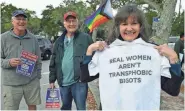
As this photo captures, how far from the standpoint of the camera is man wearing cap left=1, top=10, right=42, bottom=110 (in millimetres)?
4492

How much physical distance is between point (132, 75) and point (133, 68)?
0.06 m

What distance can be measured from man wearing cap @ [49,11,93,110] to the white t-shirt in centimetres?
176

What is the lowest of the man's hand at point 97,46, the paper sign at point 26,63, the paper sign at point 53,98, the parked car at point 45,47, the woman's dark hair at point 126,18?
the parked car at point 45,47

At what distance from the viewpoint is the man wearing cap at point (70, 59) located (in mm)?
4547

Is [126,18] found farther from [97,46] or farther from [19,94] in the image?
[19,94]

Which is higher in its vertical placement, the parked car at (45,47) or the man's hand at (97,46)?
the man's hand at (97,46)

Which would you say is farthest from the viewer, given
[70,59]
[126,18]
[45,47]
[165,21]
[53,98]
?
[45,47]

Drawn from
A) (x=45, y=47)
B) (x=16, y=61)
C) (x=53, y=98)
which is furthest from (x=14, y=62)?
(x=45, y=47)

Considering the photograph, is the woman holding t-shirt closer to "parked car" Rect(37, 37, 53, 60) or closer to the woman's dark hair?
the woman's dark hair

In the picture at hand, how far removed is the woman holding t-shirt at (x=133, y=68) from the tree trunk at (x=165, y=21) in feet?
12.4

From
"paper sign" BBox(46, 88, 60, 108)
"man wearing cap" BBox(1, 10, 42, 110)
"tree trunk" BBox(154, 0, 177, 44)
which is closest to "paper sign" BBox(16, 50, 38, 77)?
"man wearing cap" BBox(1, 10, 42, 110)

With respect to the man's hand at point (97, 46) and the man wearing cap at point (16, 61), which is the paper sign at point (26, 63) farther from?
the man's hand at point (97, 46)

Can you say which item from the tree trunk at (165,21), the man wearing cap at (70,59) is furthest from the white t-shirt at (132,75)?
the tree trunk at (165,21)

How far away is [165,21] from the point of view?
6.48 meters
